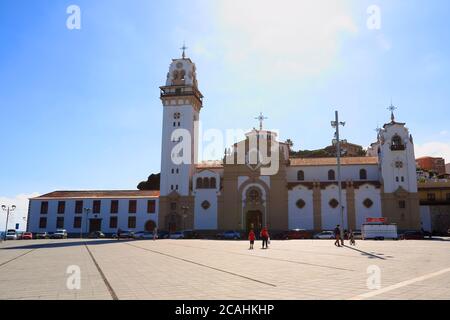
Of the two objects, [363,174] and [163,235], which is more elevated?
[363,174]

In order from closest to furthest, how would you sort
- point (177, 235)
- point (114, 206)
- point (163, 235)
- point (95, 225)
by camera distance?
point (177, 235), point (163, 235), point (95, 225), point (114, 206)

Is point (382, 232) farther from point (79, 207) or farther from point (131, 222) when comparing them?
point (79, 207)

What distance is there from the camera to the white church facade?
56.9m

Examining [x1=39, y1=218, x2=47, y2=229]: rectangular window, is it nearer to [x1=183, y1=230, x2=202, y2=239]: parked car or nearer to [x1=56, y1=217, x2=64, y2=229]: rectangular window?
[x1=56, y1=217, x2=64, y2=229]: rectangular window

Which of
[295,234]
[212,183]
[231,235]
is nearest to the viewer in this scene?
[231,235]

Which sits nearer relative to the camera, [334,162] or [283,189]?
[283,189]

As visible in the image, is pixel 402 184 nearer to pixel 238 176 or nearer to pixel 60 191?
pixel 238 176

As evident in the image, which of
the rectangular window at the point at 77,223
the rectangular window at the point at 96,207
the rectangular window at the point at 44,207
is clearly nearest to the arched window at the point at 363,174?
the rectangular window at the point at 96,207

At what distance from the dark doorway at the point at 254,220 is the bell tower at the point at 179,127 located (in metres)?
10.8

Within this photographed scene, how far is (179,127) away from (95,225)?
23.4 m

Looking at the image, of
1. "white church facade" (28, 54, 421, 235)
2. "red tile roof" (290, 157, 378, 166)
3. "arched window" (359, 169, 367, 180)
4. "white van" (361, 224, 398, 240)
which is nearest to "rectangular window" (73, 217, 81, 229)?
"white church facade" (28, 54, 421, 235)

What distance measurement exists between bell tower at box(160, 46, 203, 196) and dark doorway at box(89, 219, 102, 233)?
14406 millimetres

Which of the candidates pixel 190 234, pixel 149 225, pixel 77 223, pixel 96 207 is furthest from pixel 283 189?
pixel 77 223

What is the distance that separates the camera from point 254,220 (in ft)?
192
